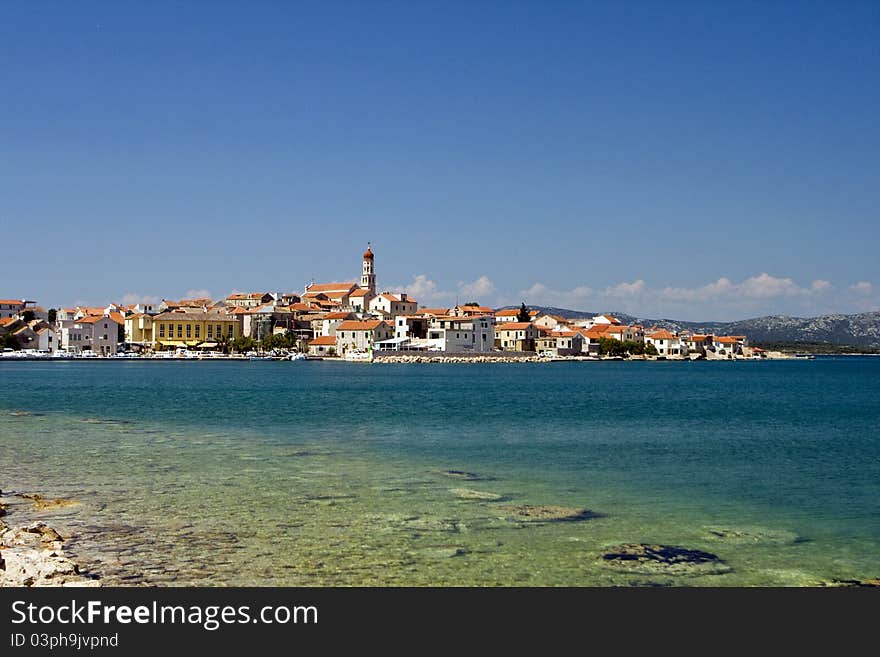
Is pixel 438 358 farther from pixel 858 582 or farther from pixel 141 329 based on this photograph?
pixel 858 582

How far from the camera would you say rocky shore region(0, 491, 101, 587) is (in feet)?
24.5

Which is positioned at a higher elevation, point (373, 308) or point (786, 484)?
point (373, 308)

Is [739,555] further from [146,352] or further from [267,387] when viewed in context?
[146,352]

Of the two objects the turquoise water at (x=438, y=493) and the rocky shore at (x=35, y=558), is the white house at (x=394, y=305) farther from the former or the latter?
the rocky shore at (x=35, y=558)

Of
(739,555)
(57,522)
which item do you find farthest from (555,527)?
(57,522)

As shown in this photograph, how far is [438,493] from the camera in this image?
1334cm

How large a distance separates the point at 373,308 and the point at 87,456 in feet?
342

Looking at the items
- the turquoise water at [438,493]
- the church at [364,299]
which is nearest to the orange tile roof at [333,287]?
the church at [364,299]

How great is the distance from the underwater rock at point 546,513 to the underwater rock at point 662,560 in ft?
5.37

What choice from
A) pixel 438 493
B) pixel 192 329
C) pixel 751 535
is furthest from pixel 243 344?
pixel 751 535

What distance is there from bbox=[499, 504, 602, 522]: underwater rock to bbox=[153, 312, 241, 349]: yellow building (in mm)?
106902
